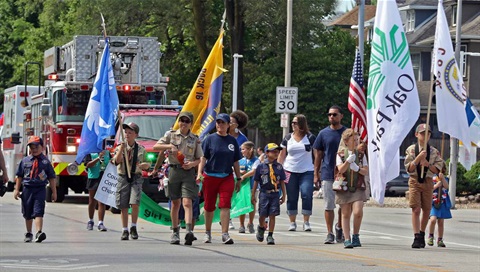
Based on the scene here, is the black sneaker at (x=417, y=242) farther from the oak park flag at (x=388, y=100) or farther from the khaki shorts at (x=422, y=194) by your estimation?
the oak park flag at (x=388, y=100)

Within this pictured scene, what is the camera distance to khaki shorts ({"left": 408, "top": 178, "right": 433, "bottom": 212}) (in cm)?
1648

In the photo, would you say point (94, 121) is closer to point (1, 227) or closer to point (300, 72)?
point (1, 227)

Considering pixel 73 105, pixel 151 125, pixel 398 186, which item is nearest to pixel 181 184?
pixel 151 125

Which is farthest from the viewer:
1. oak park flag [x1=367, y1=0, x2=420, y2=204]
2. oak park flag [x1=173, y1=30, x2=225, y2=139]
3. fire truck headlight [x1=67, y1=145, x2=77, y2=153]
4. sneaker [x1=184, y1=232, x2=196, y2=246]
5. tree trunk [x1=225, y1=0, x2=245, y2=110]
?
tree trunk [x1=225, y1=0, x2=245, y2=110]

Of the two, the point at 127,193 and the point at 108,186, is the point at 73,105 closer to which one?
the point at 108,186

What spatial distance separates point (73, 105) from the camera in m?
27.3

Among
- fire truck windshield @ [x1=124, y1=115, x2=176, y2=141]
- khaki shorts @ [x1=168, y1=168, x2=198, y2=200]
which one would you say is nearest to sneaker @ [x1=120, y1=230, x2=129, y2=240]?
khaki shorts @ [x1=168, y1=168, x2=198, y2=200]

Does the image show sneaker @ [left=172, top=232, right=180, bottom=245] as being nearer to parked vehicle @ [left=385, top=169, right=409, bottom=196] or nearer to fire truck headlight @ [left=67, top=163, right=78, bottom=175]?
fire truck headlight @ [left=67, top=163, right=78, bottom=175]

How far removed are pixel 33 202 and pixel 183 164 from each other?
→ 220 cm

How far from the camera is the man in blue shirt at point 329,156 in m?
16.7

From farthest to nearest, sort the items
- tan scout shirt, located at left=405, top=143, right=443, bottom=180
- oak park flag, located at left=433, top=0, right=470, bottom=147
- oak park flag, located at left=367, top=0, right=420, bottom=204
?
oak park flag, located at left=433, top=0, right=470, bottom=147
tan scout shirt, located at left=405, top=143, right=443, bottom=180
oak park flag, located at left=367, top=0, right=420, bottom=204

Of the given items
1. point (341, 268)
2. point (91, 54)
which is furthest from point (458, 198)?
point (341, 268)

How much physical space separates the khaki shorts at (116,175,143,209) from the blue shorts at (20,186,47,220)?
3.56ft

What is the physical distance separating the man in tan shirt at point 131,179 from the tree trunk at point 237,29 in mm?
25608
